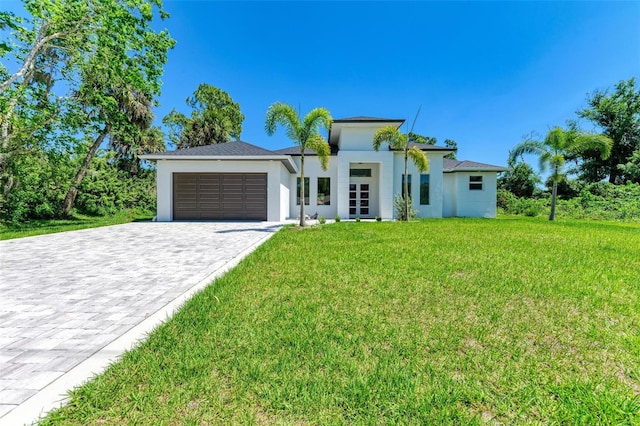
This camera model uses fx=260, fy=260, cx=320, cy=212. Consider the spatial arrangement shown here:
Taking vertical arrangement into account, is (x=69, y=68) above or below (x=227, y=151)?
above

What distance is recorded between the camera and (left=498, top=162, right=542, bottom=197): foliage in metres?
28.2

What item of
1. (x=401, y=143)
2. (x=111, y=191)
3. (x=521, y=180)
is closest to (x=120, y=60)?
(x=111, y=191)

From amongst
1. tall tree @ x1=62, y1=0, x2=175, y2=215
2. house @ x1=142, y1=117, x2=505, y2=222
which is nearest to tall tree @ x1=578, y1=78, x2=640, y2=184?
house @ x1=142, y1=117, x2=505, y2=222

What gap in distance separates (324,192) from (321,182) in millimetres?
735

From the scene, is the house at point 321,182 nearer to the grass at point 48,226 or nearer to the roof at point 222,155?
the roof at point 222,155

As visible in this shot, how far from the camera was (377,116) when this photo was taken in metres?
18.0

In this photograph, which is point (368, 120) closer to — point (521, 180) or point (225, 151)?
point (225, 151)

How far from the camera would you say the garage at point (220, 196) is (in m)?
15.0

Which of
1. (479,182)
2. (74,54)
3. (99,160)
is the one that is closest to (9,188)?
(99,160)

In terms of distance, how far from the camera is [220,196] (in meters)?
15.1

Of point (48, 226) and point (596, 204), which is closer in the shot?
point (48, 226)

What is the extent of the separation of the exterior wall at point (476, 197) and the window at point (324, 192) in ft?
31.7

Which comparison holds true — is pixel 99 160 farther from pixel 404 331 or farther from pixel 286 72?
pixel 404 331

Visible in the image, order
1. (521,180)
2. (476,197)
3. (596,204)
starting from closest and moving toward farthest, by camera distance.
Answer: (476,197)
(596,204)
(521,180)
